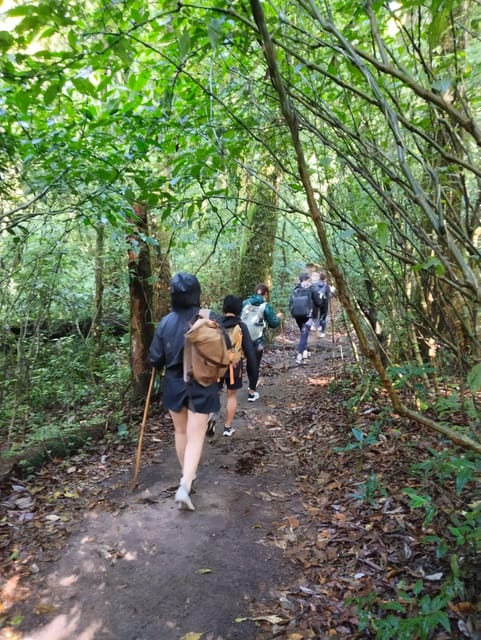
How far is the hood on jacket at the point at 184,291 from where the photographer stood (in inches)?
164

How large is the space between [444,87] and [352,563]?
3.10 meters

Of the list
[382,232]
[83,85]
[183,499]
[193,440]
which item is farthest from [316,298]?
[382,232]

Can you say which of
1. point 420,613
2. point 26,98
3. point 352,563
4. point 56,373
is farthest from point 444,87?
point 56,373

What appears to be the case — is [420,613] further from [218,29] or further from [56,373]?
[56,373]

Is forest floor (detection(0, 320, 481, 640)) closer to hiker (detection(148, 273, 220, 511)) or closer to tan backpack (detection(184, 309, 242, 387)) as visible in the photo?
hiker (detection(148, 273, 220, 511))

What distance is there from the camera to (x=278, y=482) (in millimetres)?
4586

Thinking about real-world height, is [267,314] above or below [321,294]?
below

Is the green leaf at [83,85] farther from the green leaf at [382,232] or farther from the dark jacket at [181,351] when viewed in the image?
the dark jacket at [181,351]

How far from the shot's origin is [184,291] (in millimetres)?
4164

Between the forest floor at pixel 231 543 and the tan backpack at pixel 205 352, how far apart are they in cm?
128

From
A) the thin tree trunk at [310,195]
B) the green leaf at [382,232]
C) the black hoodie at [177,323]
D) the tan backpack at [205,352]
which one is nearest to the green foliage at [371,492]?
the tan backpack at [205,352]

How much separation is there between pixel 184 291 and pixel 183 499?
6.38 ft

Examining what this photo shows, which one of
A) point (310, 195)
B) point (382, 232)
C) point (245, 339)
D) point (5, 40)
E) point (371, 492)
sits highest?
point (5, 40)

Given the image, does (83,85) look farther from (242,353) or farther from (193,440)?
(242,353)
